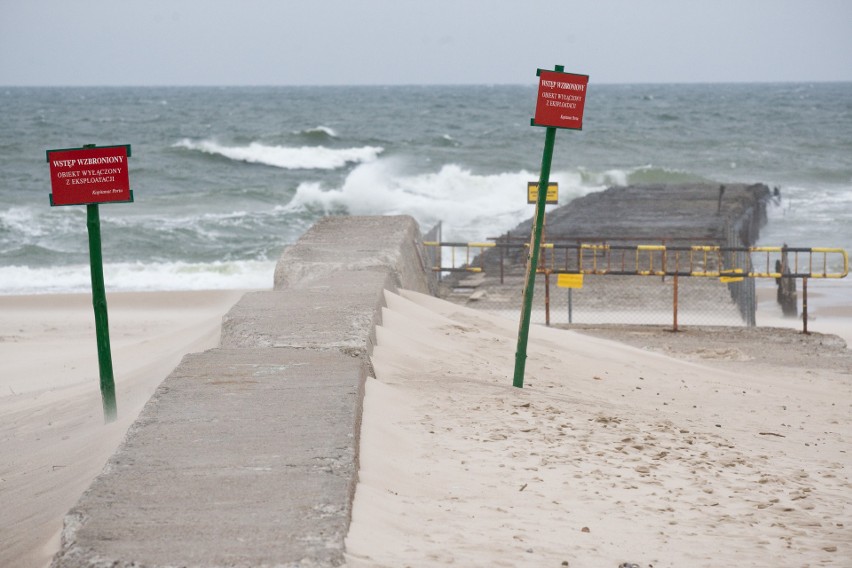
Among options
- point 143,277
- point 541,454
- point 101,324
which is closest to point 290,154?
point 143,277

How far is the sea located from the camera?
83.6 feet

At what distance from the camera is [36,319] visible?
16.2 meters

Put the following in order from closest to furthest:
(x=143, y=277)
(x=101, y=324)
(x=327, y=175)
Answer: (x=101, y=324) < (x=143, y=277) < (x=327, y=175)

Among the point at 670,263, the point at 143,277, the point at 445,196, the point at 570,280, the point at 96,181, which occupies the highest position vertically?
the point at 96,181

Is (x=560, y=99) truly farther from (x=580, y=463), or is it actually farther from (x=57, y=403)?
(x=57, y=403)

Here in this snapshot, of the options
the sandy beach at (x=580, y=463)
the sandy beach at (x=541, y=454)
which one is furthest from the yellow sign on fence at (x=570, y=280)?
the sandy beach at (x=580, y=463)

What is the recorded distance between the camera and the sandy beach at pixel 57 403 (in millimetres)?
4660

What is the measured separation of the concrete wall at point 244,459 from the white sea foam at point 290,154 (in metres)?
48.6

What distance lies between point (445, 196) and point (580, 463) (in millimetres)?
35686

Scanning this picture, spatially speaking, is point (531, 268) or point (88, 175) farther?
point (531, 268)

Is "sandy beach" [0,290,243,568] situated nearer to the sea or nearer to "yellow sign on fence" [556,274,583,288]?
"yellow sign on fence" [556,274,583,288]

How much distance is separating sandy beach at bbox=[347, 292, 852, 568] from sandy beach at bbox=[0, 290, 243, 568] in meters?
1.37

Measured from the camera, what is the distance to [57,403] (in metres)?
7.75

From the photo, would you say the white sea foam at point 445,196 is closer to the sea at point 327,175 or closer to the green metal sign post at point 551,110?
the sea at point 327,175
